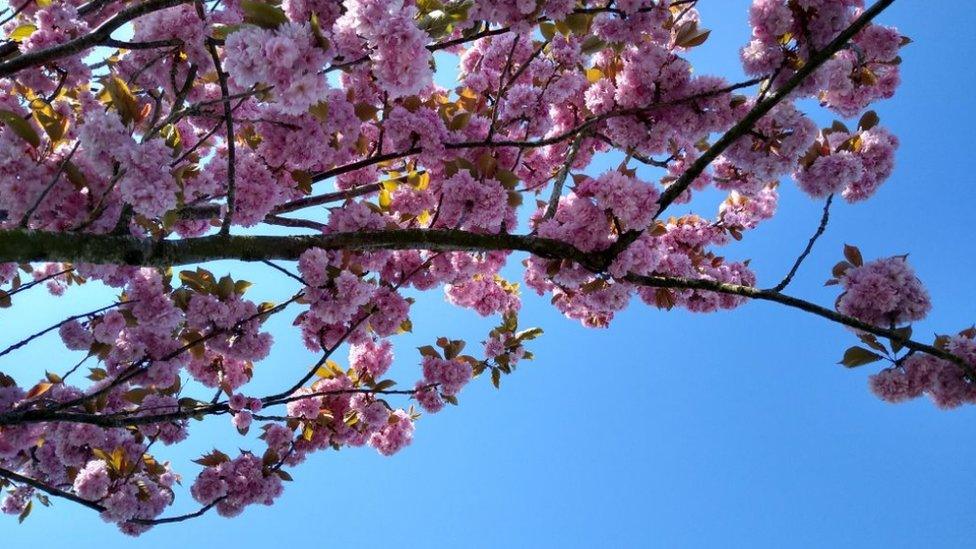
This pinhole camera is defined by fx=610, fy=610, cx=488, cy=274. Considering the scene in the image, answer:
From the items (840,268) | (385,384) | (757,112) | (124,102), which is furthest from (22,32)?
(840,268)

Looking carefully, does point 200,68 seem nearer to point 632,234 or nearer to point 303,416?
point 632,234

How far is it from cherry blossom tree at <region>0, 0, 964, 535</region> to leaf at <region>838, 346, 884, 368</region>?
1cm

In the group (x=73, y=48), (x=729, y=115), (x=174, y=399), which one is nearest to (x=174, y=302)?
(x=174, y=399)

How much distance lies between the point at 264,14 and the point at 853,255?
304 centimetres

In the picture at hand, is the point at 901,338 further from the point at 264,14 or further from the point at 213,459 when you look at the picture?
the point at 213,459

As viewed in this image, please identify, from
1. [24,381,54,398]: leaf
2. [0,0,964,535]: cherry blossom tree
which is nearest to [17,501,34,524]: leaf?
[0,0,964,535]: cherry blossom tree

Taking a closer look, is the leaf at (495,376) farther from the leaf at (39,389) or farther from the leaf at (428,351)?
the leaf at (39,389)

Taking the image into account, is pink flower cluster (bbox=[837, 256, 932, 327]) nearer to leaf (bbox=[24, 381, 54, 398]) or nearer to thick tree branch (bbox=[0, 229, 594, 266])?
thick tree branch (bbox=[0, 229, 594, 266])

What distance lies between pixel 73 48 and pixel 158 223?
87 cm

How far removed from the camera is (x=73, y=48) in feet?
9.05

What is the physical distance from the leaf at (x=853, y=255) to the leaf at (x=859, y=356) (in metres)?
0.45

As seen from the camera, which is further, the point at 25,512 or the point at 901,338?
the point at 25,512

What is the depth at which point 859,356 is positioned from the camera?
10.3ft

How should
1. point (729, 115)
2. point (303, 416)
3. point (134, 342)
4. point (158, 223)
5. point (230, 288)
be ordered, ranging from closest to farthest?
point (158, 223) < point (729, 115) < point (230, 288) < point (134, 342) < point (303, 416)
